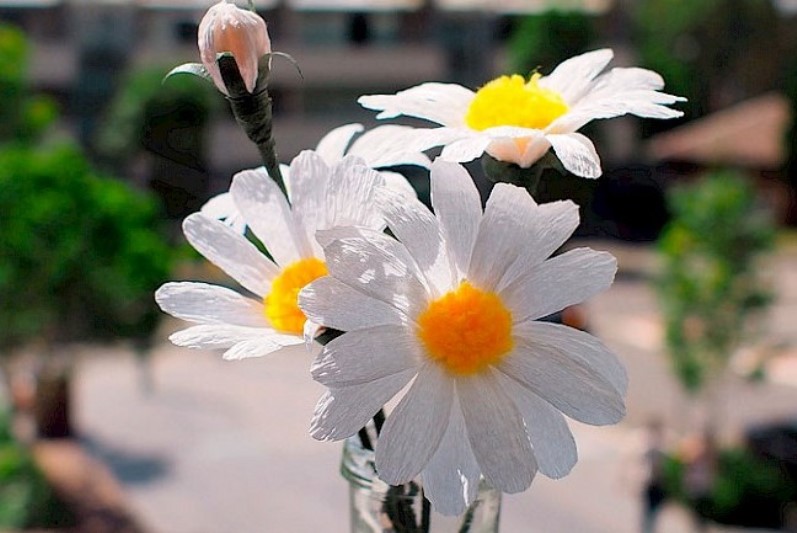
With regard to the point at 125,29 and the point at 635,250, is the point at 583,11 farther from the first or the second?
the point at 125,29

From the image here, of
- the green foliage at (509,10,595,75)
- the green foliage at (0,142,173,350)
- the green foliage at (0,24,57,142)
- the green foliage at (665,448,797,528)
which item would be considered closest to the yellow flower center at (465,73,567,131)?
the green foliage at (0,142,173,350)

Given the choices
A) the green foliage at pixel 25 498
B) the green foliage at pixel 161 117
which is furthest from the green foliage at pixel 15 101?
the green foliage at pixel 161 117

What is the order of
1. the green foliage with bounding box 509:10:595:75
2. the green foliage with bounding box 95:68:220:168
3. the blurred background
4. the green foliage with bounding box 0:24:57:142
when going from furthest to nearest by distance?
the green foliage with bounding box 509:10:595:75 < the green foliage with bounding box 95:68:220:168 < the green foliage with bounding box 0:24:57:142 < the blurred background

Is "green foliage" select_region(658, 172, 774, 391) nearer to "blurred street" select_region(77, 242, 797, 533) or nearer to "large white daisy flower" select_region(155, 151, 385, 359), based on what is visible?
"blurred street" select_region(77, 242, 797, 533)

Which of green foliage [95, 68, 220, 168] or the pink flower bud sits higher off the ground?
the pink flower bud

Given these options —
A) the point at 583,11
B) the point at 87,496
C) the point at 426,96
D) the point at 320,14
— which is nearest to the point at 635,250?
the point at 583,11

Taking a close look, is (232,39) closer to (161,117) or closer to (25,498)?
(25,498)

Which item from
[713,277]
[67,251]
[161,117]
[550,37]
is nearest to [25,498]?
[67,251]
